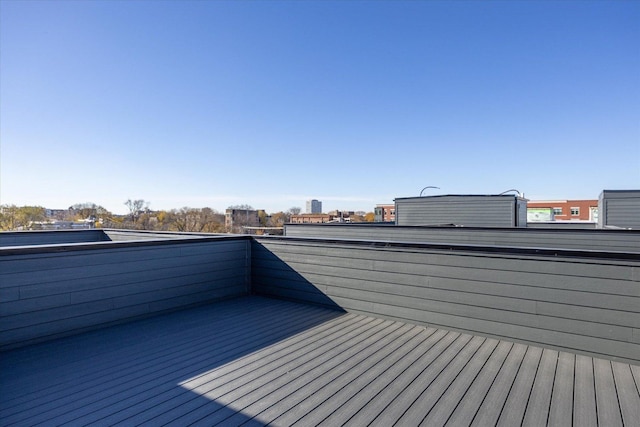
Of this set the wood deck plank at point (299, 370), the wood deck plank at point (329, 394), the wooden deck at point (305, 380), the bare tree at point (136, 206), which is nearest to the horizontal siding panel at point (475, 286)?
the wooden deck at point (305, 380)

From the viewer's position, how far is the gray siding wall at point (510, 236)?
4.96 meters

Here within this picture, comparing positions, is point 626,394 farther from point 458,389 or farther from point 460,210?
point 460,210

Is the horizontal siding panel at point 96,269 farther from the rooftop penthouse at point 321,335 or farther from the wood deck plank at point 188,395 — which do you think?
the wood deck plank at point 188,395

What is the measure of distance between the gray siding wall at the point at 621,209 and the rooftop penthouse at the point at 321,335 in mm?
7876

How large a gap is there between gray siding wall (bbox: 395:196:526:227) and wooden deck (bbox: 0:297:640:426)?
722 centimetres

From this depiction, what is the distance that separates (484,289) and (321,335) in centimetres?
158

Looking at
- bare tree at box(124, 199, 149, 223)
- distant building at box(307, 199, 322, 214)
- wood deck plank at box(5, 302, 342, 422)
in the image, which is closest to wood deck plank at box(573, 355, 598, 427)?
wood deck plank at box(5, 302, 342, 422)

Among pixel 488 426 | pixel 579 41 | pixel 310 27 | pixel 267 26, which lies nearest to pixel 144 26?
pixel 267 26

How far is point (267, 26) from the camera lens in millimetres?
8047

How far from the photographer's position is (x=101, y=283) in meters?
3.02

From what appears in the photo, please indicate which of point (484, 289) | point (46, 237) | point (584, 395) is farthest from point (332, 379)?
point (46, 237)

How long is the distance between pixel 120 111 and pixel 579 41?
14.4 meters

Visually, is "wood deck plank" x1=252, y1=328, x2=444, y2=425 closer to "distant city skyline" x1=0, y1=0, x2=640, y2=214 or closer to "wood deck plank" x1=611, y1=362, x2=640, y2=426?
"wood deck plank" x1=611, y1=362, x2=640, y2=426

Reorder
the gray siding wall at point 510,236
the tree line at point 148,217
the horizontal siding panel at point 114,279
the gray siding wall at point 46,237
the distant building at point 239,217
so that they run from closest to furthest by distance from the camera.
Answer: the horizontal siding panel at point 114,279, the gray siding wall at point 510,236, the gray siding wall at point 46,237, the tree line at point 148,217, the distant building at point 239,217
